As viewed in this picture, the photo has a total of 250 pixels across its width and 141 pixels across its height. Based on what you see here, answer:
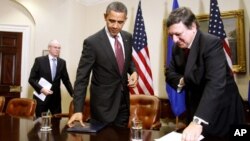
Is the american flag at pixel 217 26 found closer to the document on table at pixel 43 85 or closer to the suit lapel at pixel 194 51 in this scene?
the suit lapel at pixel 194 51

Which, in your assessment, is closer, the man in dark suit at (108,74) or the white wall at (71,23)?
the man in dark suit at (108,74)

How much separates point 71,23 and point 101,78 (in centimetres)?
343

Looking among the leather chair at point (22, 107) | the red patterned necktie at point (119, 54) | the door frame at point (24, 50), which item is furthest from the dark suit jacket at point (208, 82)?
the door frame at point (24, 50)

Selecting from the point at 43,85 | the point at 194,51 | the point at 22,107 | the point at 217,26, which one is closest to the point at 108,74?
Answer: the point at 194,51

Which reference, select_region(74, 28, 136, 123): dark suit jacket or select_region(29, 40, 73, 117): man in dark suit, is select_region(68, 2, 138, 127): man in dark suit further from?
select_region(29, 40, 73, 117): man in dark suit

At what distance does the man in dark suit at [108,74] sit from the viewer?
2.05 meters

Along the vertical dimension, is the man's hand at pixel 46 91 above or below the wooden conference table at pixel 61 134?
above

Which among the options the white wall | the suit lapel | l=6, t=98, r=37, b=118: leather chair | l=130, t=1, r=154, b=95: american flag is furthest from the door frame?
the suit lapel

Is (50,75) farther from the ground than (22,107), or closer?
farther from the ground

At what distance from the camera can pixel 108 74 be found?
7.00 feet

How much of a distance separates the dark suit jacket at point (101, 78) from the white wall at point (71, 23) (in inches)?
104

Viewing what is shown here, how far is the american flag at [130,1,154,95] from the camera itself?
4.28 meters

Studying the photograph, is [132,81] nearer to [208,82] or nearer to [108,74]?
[108,74]

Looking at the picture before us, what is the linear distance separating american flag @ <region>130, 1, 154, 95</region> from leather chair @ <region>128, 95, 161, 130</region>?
1.28 m
